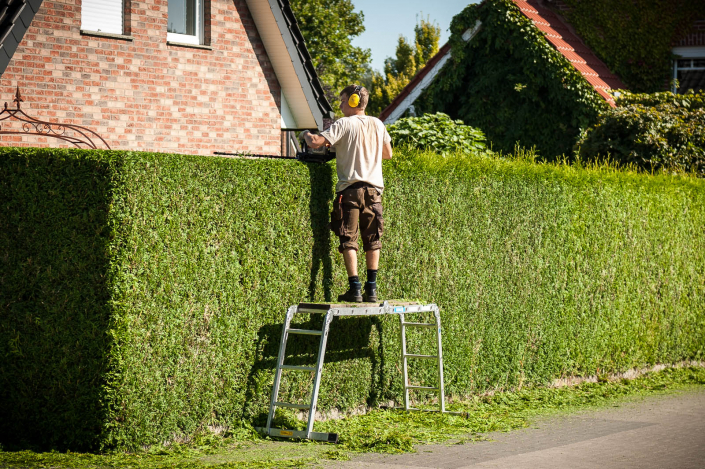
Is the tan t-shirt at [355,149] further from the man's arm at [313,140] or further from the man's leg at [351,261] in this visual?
the man's leg at [351,261]

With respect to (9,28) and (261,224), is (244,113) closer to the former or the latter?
(9,28)

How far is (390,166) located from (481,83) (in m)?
12.5

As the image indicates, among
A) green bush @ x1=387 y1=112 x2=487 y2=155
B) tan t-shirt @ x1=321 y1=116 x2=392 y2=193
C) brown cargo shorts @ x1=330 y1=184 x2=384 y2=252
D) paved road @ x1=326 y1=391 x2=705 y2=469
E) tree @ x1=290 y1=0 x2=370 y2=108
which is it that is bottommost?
paved road @ x1=326 y1=391 x2=705 y2=469

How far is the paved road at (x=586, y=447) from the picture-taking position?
22.8 feet

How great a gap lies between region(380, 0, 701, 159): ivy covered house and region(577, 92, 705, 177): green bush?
75.9 inches

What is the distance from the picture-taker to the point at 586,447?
25.2ft

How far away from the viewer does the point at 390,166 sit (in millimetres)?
8805

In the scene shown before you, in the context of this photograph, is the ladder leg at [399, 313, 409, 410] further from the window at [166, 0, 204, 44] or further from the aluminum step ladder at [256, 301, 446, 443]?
the window at [166, 0, 204, 44]

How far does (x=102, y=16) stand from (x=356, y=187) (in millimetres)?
5982

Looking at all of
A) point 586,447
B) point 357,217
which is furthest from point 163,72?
point 586,447

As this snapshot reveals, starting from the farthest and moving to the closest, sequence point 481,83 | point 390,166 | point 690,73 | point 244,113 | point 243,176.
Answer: point 690,73 → point 481,83 → point 244,113 → point 390,166 → point 243,176

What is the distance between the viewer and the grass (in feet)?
21.3

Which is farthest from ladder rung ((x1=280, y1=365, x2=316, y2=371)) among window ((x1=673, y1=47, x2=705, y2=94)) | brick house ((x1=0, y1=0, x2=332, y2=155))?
window ((x1=673, y1=47, x2=705, y2=94))

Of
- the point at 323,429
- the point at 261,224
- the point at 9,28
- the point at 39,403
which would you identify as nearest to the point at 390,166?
the point at 261,224
